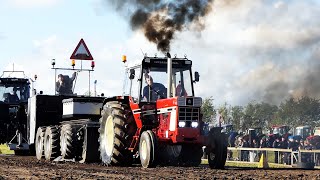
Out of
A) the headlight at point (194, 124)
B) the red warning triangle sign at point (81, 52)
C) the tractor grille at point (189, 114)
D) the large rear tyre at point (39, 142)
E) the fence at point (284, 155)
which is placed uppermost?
the red warning triangle sign at point (81, 52)

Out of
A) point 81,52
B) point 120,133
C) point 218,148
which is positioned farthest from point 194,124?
point 81,52

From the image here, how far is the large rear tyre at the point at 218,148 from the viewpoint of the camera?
16844mm

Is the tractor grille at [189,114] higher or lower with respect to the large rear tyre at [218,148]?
higher

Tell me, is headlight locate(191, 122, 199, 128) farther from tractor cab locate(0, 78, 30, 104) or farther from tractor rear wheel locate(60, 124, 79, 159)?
tractor cab locate(0, 78, 30, 104)

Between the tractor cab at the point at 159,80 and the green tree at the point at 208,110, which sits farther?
the green tree at the point at 208,110

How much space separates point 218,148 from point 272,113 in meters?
50.3

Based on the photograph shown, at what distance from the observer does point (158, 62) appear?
17656mm

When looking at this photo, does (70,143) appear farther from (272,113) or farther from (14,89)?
(272,113)

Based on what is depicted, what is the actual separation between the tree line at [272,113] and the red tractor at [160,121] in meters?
33.3

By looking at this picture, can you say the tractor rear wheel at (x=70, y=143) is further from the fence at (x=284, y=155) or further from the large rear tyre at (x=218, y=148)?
the fence at (x=284, y=155)

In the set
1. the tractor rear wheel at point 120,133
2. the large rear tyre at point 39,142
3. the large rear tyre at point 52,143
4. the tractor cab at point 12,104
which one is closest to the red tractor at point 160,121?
the tractor rear wheel at point 120,133

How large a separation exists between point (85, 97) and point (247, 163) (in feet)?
25.2

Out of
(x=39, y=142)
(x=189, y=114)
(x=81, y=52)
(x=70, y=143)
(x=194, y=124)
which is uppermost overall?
(x=81, y=52)

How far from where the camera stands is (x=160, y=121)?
1736cm
